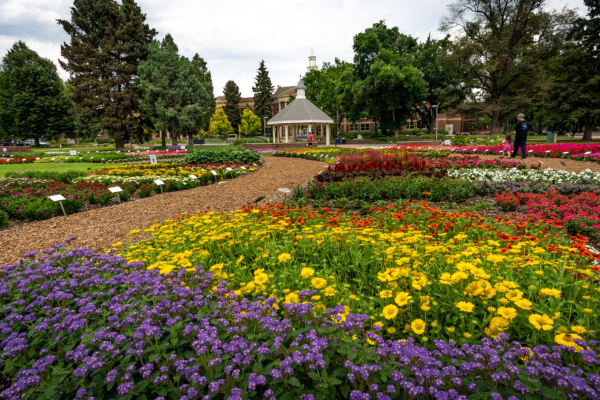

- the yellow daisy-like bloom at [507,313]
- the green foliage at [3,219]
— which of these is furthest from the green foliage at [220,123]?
the yellow daisy-like bloom at [507,313]

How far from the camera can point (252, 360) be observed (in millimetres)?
1661

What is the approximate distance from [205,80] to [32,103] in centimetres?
2096

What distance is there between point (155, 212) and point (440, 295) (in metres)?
6.06

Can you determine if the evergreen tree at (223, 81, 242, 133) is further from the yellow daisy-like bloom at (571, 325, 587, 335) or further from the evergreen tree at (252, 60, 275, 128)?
the yellow daisy-like bloom at (571, 325, 587, 335)

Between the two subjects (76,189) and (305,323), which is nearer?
(305,323)

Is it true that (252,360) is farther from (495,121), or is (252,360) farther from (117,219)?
(495,121)

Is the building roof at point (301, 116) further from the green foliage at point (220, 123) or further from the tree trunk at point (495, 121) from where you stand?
the green foliage at point (220, 123)

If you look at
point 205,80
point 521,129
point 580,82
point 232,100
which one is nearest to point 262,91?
point 232,100

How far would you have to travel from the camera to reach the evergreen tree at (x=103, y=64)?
99.7ft

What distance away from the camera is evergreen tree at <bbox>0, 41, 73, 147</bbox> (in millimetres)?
37438

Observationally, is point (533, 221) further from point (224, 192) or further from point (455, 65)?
point (455, 65)

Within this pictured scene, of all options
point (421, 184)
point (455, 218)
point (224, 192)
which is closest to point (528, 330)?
point (455, 218)

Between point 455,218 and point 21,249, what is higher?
point 455,218

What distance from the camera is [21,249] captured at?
4.85 meters
